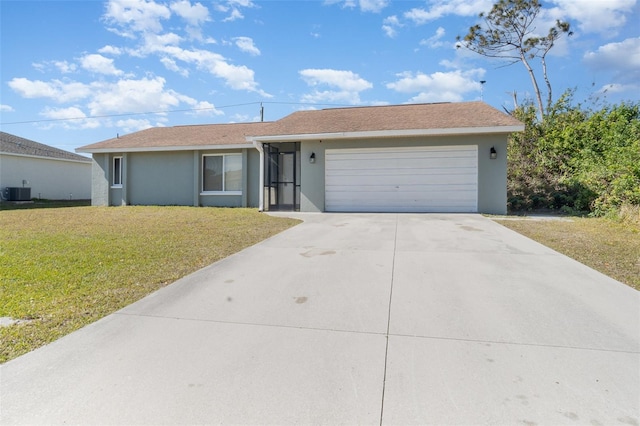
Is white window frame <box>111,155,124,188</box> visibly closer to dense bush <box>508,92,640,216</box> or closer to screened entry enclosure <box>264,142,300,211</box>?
screened entry enclosure <box>264,142,300,211</box>

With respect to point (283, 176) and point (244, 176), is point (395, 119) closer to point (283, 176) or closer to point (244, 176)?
point (283, 176)

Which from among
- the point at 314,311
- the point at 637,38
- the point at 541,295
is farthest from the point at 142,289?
the point at 637,38

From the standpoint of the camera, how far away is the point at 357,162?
40.9ft

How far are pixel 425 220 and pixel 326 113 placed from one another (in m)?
7.31

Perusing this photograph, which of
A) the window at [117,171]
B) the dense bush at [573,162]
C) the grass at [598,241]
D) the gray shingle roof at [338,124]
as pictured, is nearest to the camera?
the grass at [598,241]

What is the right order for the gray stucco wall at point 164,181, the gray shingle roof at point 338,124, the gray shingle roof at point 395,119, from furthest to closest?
the gray stucco wall at point 164,181, the gray shingle roof at point 338,124, the gray shingle roof at point 395,119

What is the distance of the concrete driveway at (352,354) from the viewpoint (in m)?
2.09

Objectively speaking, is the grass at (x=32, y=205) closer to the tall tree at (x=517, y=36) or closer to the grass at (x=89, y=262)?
the grass at (x=89, y=262)

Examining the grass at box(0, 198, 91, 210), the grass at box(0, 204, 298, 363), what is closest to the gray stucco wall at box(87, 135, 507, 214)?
the grass at box(0, 198, 91, 210)

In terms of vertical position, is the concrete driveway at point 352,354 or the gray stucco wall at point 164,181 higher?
the gray stucco wall at point 164,181

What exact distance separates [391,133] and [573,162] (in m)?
7.36

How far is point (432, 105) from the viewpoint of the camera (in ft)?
47.9

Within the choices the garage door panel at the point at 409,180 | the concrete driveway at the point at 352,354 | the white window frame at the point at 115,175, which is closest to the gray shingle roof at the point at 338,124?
the white window frame at the point at 115,175

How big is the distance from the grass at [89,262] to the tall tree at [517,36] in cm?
1850
